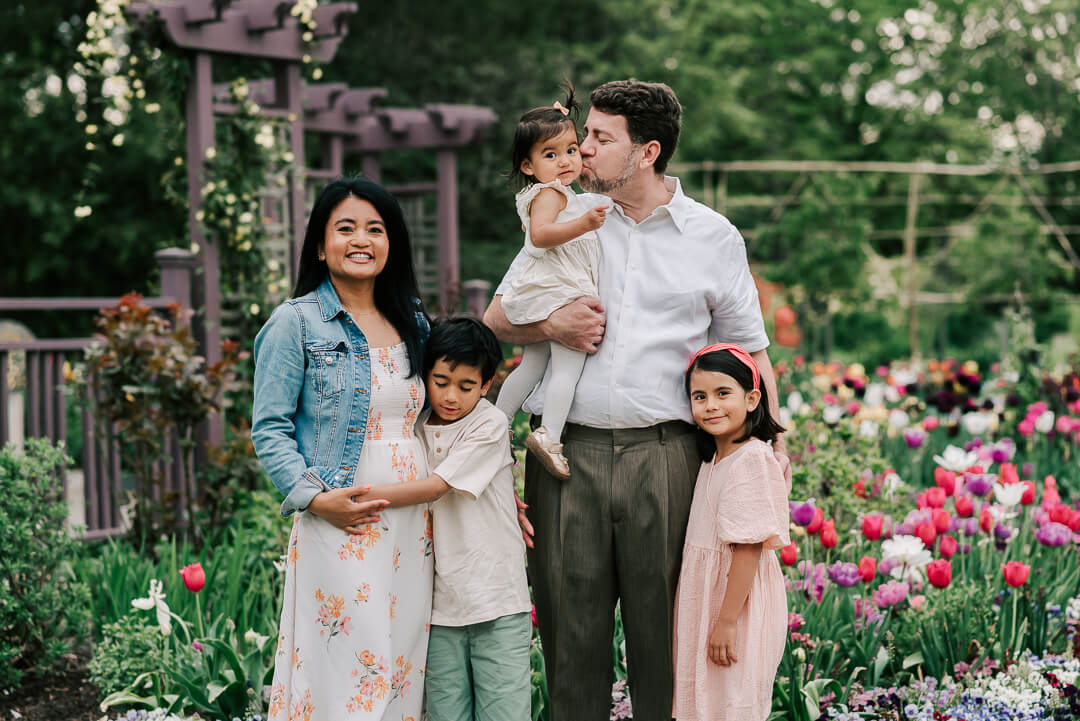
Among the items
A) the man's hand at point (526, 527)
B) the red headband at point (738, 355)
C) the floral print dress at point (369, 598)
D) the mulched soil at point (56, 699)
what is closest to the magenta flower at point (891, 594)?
the red headband at point (738, 355)

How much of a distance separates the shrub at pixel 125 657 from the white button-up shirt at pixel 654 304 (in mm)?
1675

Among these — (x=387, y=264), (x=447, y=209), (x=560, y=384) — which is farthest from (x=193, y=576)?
(x=447, y=209)

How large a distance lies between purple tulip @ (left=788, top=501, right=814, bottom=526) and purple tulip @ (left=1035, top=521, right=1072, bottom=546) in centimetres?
89

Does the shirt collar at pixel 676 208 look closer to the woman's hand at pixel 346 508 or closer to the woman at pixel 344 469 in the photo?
the woman at pixel 344 469

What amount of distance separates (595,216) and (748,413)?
59cm

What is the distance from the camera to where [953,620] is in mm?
3424

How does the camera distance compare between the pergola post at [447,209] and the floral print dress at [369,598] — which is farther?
the pergola post at [447,209]

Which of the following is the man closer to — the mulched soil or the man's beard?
the man's beard

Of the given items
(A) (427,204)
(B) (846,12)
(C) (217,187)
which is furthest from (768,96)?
(C) (217,187)

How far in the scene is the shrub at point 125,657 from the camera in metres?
3.43

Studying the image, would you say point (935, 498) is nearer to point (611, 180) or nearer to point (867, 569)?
point (867, 569)

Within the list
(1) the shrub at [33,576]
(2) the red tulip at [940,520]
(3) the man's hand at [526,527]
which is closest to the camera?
(3) the man's hand at [526,527]

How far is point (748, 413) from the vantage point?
102 inches

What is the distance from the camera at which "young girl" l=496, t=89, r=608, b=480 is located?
2.57 m
